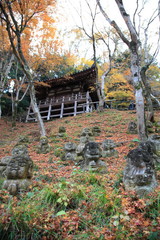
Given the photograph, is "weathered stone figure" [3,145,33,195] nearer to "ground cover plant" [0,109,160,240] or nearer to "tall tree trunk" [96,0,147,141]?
"ground cover plant" [0,109,160,240]

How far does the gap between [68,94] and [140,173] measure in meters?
18.6

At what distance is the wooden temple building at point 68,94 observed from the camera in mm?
18750

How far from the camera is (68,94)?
2109cm

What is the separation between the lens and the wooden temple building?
738 inches

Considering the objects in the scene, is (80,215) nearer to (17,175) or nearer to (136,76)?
(17,175)

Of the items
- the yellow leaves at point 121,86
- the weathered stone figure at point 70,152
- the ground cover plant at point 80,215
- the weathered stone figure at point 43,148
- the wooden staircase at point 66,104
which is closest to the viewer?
the ground cover plant at point 80,215

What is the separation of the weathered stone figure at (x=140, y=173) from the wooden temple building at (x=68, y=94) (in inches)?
589

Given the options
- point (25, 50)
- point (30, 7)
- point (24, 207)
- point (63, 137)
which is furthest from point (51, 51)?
point (24, 207)

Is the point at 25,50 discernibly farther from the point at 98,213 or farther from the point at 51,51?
the point at 98,213

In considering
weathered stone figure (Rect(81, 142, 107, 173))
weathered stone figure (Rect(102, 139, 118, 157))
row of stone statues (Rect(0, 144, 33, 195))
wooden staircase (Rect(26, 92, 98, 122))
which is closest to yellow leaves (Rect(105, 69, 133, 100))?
wooden staircase (Rect(26, 92, 98, 122))

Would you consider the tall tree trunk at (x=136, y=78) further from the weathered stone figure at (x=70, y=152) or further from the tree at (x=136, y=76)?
the weathered stone figure at (x=70, y=152)

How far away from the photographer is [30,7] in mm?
9750

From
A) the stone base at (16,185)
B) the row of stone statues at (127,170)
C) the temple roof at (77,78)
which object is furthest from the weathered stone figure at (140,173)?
the temple roof at (77,78)

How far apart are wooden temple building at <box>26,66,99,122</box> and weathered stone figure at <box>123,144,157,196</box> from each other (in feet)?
49.1
